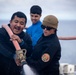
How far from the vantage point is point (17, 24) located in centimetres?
329

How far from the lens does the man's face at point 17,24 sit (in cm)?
330

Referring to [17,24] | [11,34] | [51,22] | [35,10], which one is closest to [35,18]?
[35,10]

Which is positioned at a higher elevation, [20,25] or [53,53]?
[20,25]

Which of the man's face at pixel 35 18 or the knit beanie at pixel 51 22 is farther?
the man's face at pixel 35 18

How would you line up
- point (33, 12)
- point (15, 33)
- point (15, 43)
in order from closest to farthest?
1. point (15, 43)
2. point (15, 33)
3. point (33, 12)

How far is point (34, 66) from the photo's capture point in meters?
3.39

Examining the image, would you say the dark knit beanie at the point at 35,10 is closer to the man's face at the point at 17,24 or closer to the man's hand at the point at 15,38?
the man's face at the point at 17,24

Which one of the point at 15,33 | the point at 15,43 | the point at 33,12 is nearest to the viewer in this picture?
the point at 15,43

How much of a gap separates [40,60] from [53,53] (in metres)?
0.14

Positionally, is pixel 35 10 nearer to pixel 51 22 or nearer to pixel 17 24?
pixel 51 22

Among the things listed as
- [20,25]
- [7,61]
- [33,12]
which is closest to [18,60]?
[7,61]

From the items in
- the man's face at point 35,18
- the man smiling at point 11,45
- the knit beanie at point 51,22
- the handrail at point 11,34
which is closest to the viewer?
the handrail at point 11,34

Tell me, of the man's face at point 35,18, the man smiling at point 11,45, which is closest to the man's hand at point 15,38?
the man smiling at point 11,45

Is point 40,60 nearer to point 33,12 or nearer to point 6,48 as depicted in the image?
point 6,48
